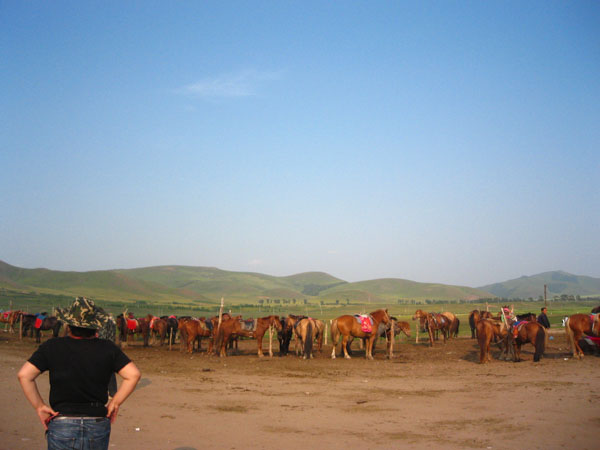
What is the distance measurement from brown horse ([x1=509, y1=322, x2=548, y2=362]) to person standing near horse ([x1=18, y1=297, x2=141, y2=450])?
1841cm

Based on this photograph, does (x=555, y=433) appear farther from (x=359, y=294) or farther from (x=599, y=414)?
(x=359, y=294)

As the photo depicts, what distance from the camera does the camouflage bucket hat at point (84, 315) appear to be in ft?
14.2

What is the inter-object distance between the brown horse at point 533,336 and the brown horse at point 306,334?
8.14 m

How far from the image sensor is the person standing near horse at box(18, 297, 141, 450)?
13.6ft

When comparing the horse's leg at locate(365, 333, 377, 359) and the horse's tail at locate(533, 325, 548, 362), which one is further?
Result: the horse's leg at locate(365, 333, 377, 359)

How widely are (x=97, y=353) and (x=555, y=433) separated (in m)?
7.56

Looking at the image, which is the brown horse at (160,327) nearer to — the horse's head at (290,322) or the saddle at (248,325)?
the saddle at (248,325)

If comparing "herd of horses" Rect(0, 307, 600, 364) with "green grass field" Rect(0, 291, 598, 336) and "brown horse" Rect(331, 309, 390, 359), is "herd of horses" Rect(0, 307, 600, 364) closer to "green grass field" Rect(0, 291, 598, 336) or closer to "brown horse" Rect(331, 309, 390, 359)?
"brown horse" Rect(331, 309, 390, 359)

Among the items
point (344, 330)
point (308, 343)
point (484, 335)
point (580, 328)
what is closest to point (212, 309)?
point (308, 343)

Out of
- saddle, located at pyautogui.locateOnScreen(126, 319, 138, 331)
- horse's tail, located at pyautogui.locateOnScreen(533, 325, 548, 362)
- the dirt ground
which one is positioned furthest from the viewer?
saddle, located at pyautogui.locateOnScreen(126, 319, 138, 331)

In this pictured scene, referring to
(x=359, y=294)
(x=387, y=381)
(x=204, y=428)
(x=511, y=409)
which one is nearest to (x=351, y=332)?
(x=387, y=381)

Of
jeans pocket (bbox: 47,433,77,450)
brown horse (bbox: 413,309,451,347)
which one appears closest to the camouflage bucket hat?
jeans pocket (bbox: 47,433,77,450)

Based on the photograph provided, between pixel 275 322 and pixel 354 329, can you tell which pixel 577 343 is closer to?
pixel 354 329

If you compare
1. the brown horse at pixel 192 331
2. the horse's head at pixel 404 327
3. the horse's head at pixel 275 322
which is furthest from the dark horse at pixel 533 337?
the brown horse at pixel 192 331
